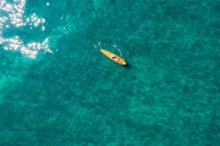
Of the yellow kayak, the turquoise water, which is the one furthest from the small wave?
the yellow kayak

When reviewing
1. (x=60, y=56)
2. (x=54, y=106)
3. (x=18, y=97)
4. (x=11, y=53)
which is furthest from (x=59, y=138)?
(x=11, y=53)

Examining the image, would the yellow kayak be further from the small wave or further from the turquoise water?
the small wave

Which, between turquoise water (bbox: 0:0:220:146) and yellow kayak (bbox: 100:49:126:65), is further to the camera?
yellow kayak (bbox: 100:49:126:65)

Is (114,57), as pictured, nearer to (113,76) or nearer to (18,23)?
(113,76)

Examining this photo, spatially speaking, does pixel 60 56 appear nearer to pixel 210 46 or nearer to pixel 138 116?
pixel 138 116

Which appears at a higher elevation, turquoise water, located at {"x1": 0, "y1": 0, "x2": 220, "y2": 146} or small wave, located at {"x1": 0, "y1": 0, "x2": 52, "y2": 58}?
small wave, located at {"x1": 0, "y1": 0, "x2": 52, "y2": 58}
